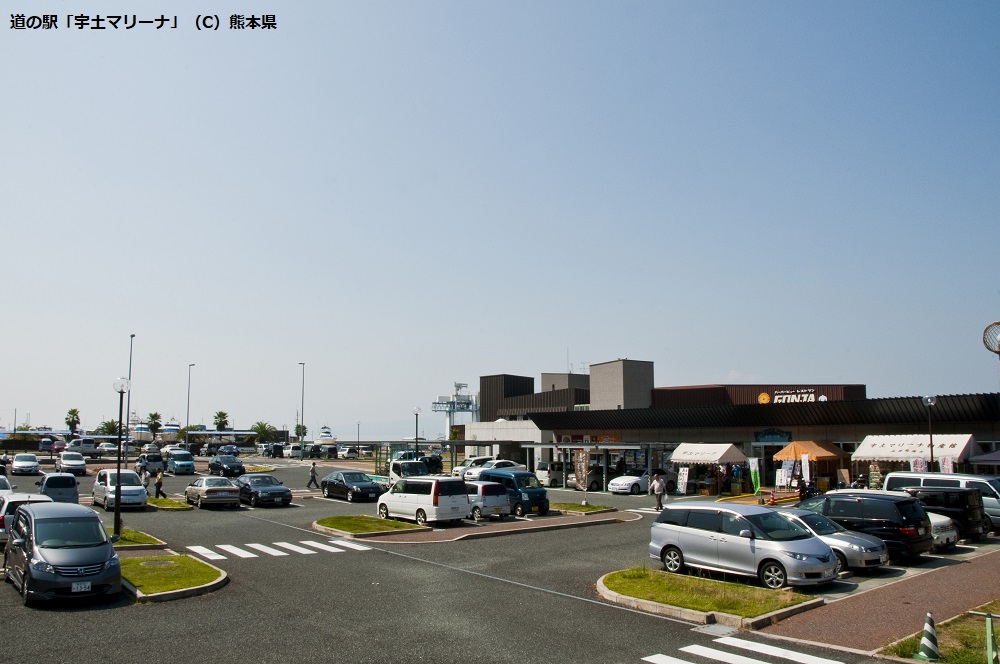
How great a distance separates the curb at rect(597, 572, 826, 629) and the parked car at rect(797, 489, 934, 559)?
556 centimetres

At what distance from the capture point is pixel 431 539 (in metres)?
24.3

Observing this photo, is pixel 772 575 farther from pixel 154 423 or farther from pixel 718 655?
pixel 154 423

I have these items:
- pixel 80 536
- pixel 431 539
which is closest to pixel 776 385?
pixel 431 539

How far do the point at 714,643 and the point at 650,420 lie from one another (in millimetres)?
42216

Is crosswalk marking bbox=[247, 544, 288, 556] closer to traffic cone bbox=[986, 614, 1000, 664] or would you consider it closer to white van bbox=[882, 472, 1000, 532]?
traffic cone bbox=[986, 614, 1000, 664]

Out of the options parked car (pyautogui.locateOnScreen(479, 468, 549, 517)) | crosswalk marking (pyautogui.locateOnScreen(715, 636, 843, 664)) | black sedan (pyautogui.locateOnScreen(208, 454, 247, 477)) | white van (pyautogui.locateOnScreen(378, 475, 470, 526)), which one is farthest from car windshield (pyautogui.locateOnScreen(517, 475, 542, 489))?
black sedan (pyautogui.locateOnScreen(208, 454, 247, 477))

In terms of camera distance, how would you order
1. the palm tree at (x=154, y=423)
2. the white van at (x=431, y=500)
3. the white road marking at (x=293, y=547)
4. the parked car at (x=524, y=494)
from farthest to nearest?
the palm tree at (x=154, y=423)
the parked car at (x=524, y=494)
the white van at (x=431, y=500)
the white road marking at (x=293, y=547)

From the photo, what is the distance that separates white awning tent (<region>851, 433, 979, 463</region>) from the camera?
119 feet

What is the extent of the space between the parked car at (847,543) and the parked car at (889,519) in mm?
803

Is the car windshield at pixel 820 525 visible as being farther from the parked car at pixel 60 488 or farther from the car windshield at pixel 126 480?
the car windshield at pixel 126 480

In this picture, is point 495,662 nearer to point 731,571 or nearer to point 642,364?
point 731,571

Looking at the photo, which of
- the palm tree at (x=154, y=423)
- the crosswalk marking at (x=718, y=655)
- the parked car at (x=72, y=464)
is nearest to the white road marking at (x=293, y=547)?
the crosswalk marking at (x=718, y=655)

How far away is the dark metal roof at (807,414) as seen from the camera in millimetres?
37750

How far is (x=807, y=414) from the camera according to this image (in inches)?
1761
